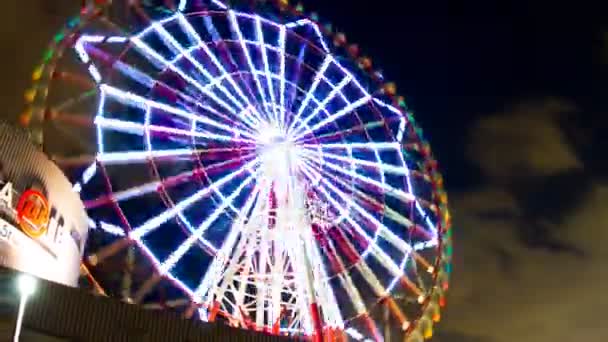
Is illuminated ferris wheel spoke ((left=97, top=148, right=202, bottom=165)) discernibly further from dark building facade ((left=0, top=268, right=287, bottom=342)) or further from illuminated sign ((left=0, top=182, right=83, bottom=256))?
dark building facade ((left=0, top=268, right=287, bottom=342))

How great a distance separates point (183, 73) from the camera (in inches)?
997

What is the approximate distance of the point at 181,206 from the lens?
2366 centimetres

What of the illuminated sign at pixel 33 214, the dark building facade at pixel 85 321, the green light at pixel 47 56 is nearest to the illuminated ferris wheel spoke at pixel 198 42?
the green light at pixel 47 56

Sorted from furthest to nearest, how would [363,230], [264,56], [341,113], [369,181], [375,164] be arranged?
[341,113]
[375,164]
[264,56]
[369,181]
[363,230]

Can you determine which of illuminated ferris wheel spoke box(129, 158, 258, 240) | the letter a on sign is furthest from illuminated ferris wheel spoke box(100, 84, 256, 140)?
the letter a on sign

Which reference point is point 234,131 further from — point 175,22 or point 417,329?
point 417,329

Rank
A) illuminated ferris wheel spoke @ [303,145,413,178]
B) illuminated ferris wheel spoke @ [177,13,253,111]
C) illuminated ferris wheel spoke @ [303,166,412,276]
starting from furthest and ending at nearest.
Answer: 1. illuminated ferris wheel spoke @ [303,145,413,178]
2. illuminated ferris wheel spoke @ [177,13,253,111]
3. illuminated ferris wheel spoke @ [303,166,412,276]


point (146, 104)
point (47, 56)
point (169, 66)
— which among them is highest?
point (169, 66)

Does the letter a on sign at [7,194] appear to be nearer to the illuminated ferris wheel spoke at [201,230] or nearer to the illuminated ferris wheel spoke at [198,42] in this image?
the illuminated ferris wheel spoke at [201,230]

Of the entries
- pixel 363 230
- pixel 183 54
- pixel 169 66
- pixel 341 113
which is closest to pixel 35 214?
pixel 169 66

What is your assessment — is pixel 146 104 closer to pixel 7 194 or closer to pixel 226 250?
pixel 226 250

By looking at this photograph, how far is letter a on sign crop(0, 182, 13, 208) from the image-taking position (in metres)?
19.0

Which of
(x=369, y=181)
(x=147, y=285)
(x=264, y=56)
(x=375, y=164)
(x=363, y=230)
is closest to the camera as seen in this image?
(x=147, y=285)

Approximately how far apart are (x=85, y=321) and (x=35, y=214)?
4354mm
